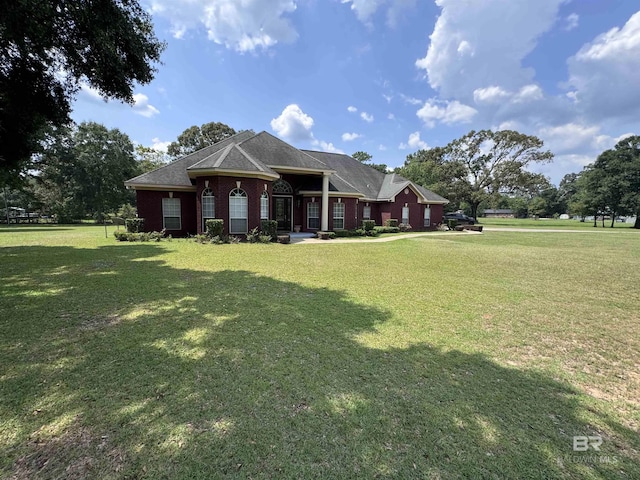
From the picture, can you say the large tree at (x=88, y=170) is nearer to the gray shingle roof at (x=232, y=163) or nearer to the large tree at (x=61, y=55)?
the gray shingle roof at (x=232, y=163)

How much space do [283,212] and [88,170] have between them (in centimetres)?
3111

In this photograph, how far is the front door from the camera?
20.1 m

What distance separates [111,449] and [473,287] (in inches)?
290

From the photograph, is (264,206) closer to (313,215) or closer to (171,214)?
(313,215)

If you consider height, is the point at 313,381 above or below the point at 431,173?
below

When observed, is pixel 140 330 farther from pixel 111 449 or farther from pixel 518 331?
pixel 518 331

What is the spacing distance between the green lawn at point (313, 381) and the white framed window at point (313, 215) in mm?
13645

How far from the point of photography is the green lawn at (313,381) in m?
2.22

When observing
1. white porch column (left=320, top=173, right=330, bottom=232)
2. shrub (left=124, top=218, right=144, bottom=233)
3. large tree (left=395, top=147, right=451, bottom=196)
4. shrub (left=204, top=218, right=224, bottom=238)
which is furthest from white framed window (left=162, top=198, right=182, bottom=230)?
large tree (left=395, top=147, right=451, bottom=196)

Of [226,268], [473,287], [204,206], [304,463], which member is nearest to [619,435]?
[304,463]

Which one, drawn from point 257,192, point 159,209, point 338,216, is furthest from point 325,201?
point 159,209

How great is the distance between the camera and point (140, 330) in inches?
172

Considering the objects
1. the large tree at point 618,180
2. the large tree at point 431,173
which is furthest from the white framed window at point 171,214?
the large tree at point 618,180

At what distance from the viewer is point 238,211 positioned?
15141 mm
